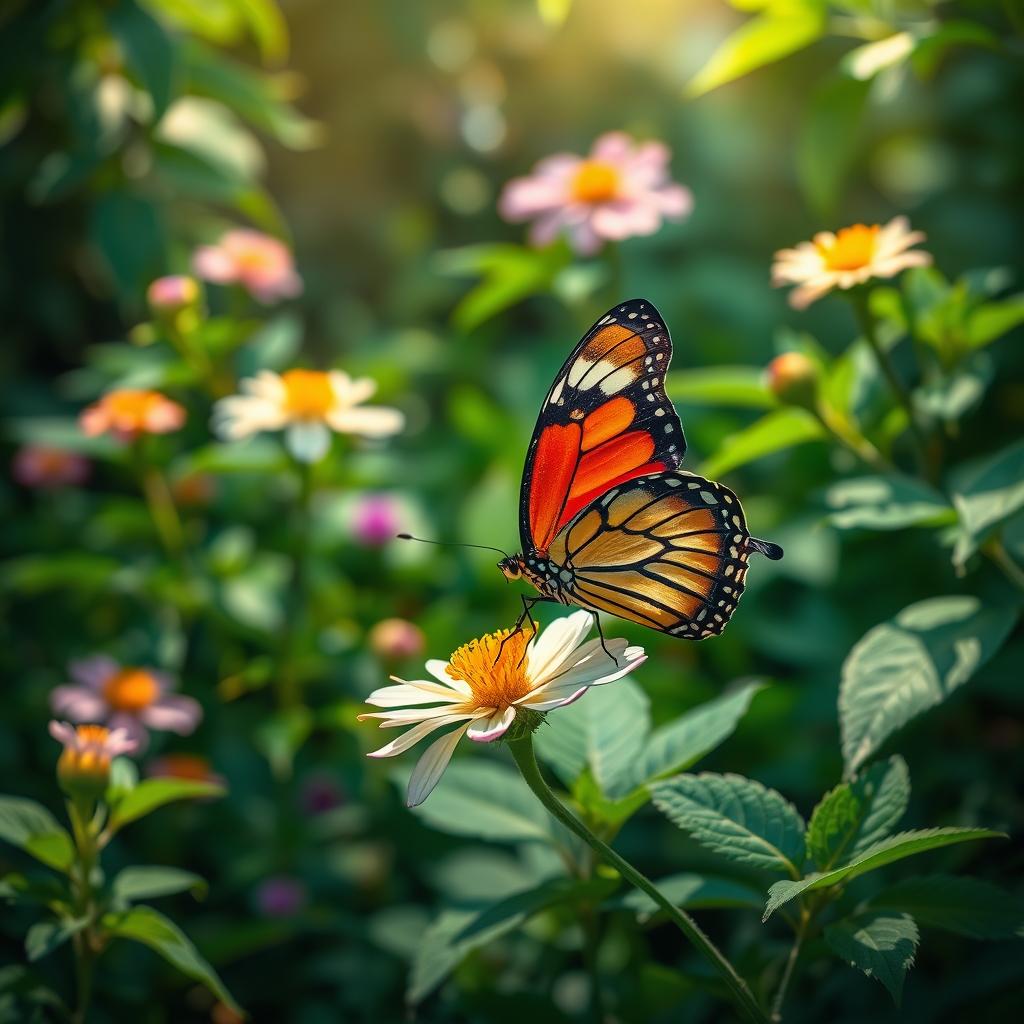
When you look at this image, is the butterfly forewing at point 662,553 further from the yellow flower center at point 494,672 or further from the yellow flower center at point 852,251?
the yellow flower center at point 852,251

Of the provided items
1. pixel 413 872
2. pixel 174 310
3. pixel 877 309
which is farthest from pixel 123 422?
pixel 877 309

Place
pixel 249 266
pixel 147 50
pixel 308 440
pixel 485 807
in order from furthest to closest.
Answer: pixel 249 266
pixel 147 50
pixel 308 440
pixel 485 807

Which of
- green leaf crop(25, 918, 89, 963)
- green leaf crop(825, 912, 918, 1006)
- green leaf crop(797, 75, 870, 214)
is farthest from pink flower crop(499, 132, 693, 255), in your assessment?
green leaf crop(25, 918, 89, 963)

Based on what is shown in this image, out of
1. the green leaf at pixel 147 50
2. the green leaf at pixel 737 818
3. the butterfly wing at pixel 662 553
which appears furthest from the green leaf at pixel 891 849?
the green leaf at pixel 147 50

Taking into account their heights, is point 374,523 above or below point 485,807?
above

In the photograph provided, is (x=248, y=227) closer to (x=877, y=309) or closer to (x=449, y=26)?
(x=449, y=26)

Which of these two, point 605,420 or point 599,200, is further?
point 599,200

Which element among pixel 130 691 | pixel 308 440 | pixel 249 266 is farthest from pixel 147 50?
pixel 130 691

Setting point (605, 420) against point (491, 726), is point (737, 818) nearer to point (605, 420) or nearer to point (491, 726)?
point (491, 726)
